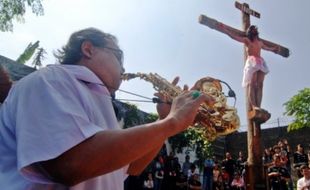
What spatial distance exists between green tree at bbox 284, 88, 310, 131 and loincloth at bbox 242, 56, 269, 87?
1152cm

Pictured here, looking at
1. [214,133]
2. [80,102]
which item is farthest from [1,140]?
[214,133]

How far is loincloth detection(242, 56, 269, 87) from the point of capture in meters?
6.34

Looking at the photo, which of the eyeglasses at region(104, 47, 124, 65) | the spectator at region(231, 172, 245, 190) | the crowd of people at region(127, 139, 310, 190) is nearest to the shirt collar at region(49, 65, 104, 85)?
the eyeglasses at region(104, 47, 124, 65)

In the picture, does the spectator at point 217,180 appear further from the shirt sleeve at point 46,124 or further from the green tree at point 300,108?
the shirt sleeve at point 46,124

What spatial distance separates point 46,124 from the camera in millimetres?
1163

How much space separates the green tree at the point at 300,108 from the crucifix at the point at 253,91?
428 inches

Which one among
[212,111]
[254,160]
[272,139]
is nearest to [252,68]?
[254,160]

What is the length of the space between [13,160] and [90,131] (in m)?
0.29

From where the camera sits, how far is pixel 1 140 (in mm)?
1317

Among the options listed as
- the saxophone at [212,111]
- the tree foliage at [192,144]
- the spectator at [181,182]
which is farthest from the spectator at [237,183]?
the saxophone at [212,111]

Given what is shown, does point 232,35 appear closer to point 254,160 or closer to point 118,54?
point 254,160

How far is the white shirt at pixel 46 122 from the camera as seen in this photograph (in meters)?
1.14

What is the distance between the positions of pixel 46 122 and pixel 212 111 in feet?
5.53

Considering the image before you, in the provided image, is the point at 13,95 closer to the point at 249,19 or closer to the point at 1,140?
the point at 1,140
